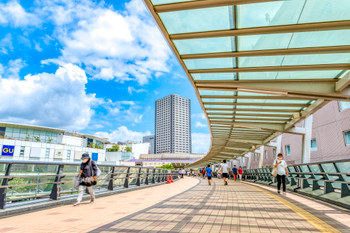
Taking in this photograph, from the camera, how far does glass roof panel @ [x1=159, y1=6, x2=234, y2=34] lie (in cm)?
591

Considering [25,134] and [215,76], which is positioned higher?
[25,134]

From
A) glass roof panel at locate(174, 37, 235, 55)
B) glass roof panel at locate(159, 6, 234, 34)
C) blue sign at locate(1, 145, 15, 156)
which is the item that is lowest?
blue sign at locate(1, 145, 15, 156)

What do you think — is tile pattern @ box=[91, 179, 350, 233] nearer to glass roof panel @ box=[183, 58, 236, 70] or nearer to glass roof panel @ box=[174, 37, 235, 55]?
glass roof panel @ box=[174, 37, 235, 55]

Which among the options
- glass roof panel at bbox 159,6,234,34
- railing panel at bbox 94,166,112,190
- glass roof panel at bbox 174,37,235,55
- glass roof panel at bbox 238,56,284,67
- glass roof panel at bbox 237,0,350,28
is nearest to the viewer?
glass roof panel at bbox 237,0,350,28

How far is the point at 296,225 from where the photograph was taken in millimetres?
4316

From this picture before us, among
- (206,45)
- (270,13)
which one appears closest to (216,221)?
(270,13)

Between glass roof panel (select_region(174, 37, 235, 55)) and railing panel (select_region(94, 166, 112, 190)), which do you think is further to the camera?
railing panel (select_region(94, 166, 112, 190))

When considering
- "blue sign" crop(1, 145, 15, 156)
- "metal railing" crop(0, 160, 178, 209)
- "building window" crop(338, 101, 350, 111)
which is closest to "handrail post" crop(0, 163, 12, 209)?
"metal railing" crop(0, 160, 178, 209)

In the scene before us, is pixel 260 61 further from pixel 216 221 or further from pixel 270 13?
pixel 216 221

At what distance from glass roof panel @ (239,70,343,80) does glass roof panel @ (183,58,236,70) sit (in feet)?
3.37

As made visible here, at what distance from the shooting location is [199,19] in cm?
621

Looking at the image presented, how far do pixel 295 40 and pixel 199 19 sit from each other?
8.56 ft

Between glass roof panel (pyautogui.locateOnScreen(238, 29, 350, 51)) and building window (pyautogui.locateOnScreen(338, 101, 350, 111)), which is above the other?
building window (pyautogui.locateOnScreen(338, 101, 350, 111))

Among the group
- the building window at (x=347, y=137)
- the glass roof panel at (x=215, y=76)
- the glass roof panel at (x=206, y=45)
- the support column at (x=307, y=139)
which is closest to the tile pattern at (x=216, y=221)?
the glass roof panel at (x=206, y=45)
